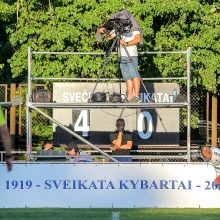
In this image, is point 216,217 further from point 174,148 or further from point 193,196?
point 174,148

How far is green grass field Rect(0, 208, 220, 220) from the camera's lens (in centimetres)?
1684

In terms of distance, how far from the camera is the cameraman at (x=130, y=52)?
66.6 ft

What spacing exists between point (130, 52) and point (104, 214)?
13.5 ft

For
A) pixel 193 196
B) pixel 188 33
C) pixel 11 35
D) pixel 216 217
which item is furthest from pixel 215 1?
pixel 216 217

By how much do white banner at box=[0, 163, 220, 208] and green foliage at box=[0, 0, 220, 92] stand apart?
5990 mm

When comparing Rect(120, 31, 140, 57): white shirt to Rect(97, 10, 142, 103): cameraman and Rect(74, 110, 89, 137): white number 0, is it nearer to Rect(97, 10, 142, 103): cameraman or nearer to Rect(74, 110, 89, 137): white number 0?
Rect(97, 10, 142, 103): cameraman

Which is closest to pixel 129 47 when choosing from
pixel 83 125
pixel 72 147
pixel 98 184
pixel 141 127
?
pixel 72 147

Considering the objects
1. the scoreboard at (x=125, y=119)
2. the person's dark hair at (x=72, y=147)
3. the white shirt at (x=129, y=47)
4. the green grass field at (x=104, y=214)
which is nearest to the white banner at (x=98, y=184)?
the green grass field at (x=104, y=214)

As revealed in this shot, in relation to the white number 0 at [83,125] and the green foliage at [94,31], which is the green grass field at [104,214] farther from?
the green foliage at [94,31]

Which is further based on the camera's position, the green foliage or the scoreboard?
the green foliage

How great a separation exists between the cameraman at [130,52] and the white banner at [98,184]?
1.95m

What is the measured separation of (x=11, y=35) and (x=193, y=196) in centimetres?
830

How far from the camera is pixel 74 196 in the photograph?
1894 centimetres

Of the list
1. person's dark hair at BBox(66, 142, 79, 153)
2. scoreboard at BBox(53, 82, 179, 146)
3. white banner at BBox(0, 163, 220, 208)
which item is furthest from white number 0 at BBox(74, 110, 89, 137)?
white banner at BBox(0, 163, 220, 208)
